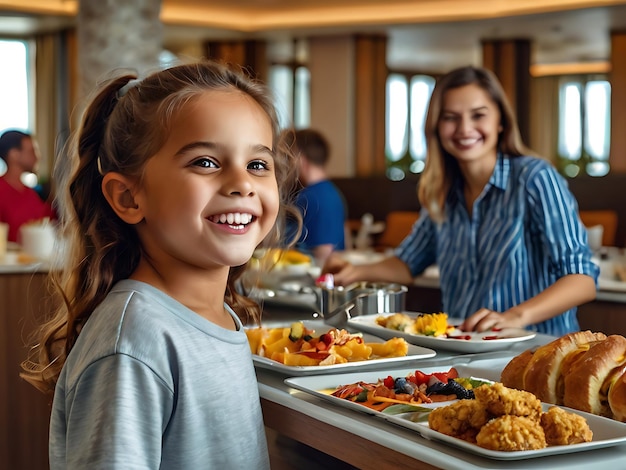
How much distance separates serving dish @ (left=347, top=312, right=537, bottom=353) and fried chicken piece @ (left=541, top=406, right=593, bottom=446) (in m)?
0.64

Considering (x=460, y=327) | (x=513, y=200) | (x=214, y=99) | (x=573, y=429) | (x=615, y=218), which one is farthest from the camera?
(x=615, y=218)

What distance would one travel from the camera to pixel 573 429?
99 cm

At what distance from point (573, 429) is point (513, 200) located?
1.64 meters

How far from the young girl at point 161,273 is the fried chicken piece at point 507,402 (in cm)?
34

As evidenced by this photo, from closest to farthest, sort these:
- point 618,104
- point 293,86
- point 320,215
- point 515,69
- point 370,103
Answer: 1. point 320,215
2. point 618,104
3. point 370,103
4. point 515,69
5. point 293,86

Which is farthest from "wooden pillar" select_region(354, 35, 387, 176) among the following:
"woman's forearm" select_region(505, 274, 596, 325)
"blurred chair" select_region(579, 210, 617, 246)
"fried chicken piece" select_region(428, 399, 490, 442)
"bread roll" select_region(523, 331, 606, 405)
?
"fried chicken piece" select_region(428, 399, 490, 442)

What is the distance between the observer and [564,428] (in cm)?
99

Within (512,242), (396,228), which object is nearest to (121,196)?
(512,242)

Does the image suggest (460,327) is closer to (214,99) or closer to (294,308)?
(294,308)

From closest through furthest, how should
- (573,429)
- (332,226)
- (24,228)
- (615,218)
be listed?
(573,429)
(24,228)
(332,226)
(615,218)

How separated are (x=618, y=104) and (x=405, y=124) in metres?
4.77

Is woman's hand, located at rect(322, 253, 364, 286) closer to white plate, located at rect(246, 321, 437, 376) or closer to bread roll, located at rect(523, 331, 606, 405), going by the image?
white plate, located at rect(246, 321, 437, 376)

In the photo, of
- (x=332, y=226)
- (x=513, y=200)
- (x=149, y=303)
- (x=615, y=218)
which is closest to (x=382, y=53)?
(x=615, y=218)

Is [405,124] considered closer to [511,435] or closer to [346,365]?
[346,365]
